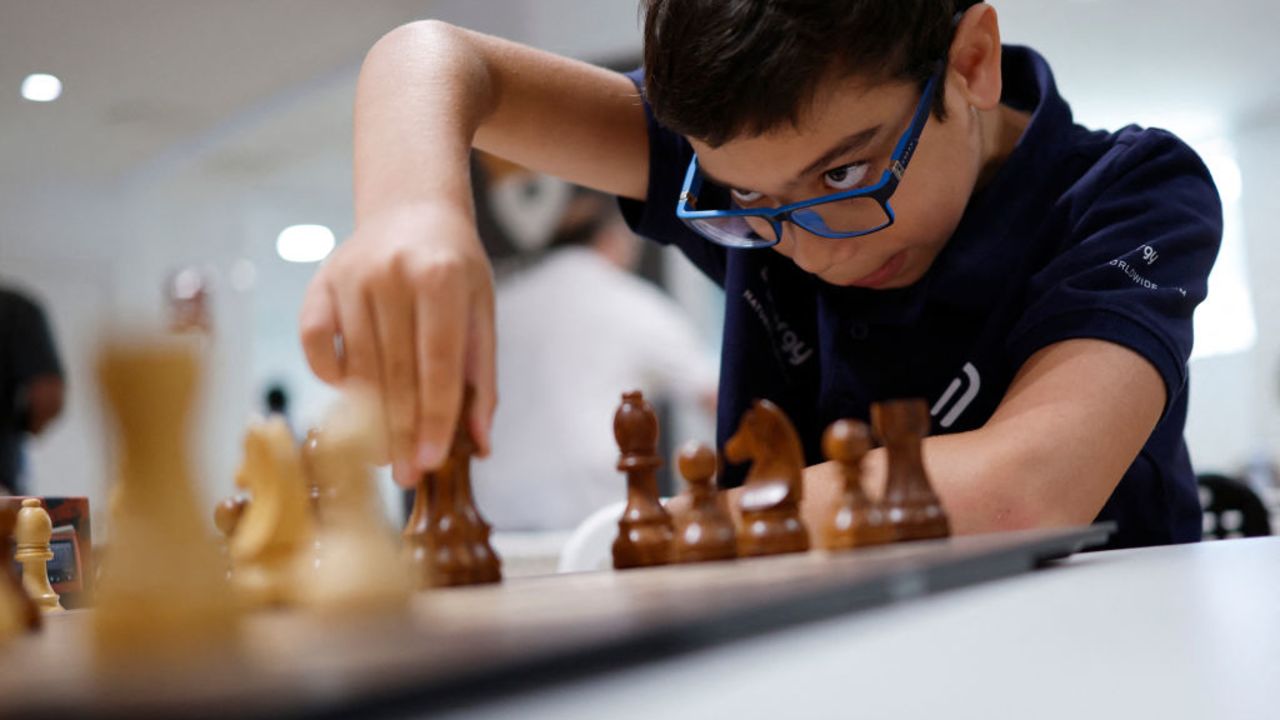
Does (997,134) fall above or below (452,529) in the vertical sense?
above

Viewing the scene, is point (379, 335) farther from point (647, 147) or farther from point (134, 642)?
point (647, 147)

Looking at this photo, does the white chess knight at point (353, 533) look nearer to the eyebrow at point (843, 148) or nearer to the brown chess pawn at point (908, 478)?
the brown chess pawn at point (908, 478)

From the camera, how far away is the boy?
758mm

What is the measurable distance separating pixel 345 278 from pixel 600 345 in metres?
3.88

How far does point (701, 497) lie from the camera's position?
804 mm

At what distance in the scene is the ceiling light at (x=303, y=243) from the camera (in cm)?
884

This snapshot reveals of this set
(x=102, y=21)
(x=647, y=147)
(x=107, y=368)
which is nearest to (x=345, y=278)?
(x=107, y=368)

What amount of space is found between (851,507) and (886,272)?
1.99ft

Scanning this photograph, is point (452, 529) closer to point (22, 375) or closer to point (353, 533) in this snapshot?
point (353, 533)

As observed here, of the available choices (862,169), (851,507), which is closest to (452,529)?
(851,507)

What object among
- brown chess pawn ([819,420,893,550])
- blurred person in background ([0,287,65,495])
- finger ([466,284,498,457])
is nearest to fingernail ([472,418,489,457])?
finger ([466,284,498,457])

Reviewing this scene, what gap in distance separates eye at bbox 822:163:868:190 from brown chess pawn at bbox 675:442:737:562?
1.45 feet

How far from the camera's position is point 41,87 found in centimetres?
652

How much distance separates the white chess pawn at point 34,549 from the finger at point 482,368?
1.28 ft
